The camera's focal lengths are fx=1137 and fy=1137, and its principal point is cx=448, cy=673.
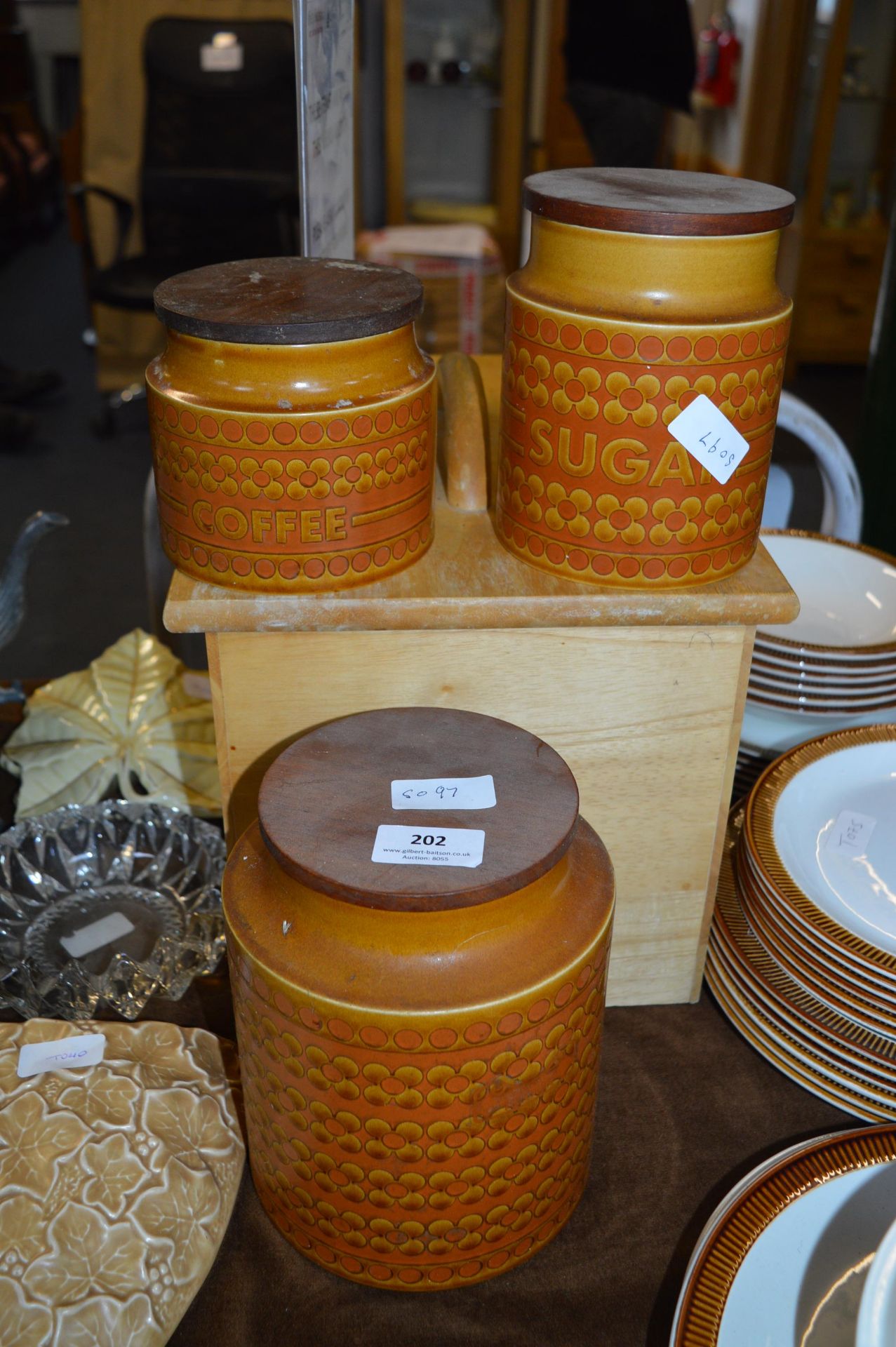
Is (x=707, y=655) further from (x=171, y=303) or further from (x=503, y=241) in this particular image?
(x=503, y=241)

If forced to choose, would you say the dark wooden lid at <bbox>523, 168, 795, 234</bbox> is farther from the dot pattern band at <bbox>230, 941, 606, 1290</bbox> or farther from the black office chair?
the black office chair

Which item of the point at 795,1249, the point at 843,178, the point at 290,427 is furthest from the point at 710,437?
the point at 843,178

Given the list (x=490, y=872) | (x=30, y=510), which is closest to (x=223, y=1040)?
(x=490, y=872)

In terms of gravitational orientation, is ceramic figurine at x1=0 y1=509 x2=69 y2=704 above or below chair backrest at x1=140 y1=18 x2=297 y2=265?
below

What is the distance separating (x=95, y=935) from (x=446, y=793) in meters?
0.45

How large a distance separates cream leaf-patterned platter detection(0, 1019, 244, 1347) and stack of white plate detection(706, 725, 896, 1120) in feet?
1.33

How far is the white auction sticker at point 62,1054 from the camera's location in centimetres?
79

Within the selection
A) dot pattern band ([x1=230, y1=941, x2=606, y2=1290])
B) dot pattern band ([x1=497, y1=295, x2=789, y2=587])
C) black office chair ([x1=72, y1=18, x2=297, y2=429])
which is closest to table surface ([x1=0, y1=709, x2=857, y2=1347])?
dot pattern band ([x1=230, y1=941, x2=606, y2=1290])

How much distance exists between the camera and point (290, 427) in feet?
2.35

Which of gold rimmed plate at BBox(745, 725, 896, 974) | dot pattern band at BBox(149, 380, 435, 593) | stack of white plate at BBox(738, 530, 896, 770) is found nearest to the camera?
dot pattern band at BBox(149, 380, 435, 593)

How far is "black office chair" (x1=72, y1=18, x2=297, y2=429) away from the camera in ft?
11.8

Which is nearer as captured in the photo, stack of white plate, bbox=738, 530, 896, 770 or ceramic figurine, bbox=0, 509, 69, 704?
stack of white plate, bbox=738, 530, 896, 770

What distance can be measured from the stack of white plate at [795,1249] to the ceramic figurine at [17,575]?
87 cm

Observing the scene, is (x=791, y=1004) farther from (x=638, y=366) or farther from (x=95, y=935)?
(x=95, y=935)
